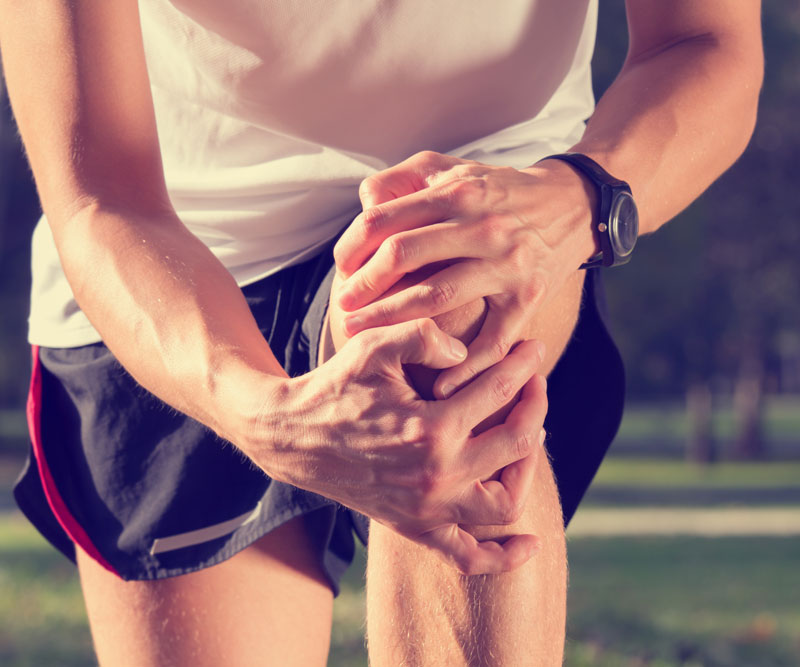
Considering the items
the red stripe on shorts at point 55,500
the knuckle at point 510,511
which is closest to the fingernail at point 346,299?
the knuckle at point 510,511

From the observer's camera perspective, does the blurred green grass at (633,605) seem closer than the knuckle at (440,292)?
No

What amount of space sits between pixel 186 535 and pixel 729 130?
3.89 ft

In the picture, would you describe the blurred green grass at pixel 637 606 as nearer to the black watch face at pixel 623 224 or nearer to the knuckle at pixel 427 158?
the black watch face at pixel 623 224

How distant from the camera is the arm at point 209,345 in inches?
50.8

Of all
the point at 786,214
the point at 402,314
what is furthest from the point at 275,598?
the point at 786,214

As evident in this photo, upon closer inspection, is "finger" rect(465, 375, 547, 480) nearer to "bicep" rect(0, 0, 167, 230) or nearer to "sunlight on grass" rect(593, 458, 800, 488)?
"bicep" rect(0, 0, 167, 230)

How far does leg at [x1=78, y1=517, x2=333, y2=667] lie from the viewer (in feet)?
6.27

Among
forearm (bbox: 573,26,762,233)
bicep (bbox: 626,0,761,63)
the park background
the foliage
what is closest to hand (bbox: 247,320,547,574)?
forearm (bbox: 573,26,762,233)

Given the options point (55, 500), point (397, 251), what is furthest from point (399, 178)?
point (55, 500)

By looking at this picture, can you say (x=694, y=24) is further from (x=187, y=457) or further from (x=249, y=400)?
(x=187, y=457)

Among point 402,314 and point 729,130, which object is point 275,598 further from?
point 729,130

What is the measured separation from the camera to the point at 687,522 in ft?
35.6

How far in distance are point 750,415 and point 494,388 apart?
72.4 ft

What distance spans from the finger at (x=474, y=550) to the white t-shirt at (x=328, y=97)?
65cm
